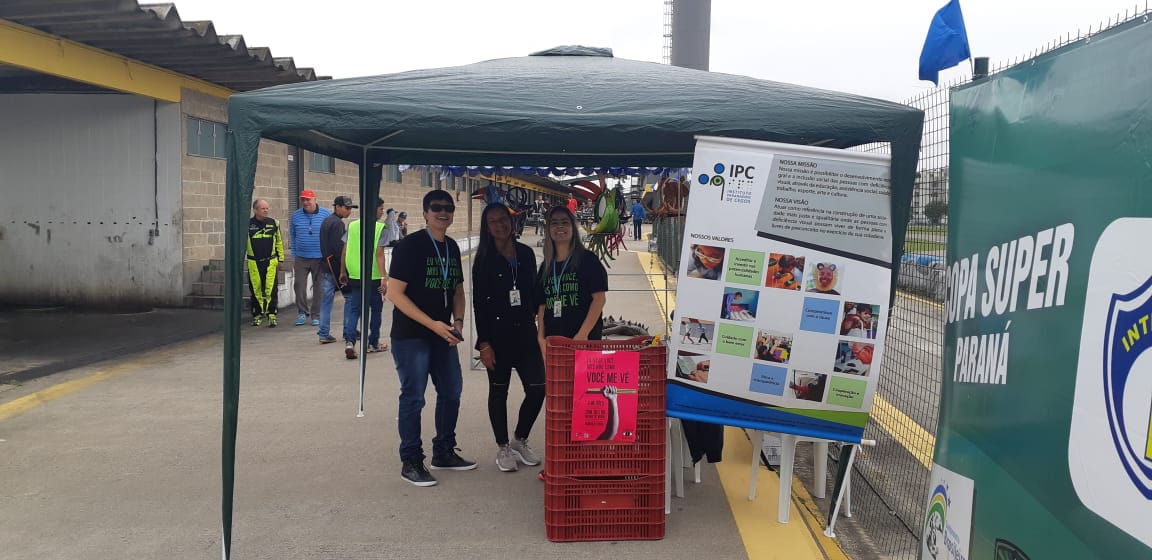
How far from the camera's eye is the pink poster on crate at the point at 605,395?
4027 millimetres

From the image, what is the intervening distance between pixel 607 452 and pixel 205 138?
10576mm

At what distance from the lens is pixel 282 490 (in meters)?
4.82

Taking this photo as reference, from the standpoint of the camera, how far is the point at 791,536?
4145 millimetres

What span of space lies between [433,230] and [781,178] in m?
2.08

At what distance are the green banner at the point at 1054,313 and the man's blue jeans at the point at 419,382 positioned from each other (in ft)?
9.76

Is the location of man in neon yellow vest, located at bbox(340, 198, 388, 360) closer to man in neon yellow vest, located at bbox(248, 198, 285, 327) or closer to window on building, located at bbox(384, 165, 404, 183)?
man in neon yellow vest, located at bbox(248, 198, 285, 327)

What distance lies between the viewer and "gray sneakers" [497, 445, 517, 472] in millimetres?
5117

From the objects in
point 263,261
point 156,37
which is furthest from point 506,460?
point 156,37

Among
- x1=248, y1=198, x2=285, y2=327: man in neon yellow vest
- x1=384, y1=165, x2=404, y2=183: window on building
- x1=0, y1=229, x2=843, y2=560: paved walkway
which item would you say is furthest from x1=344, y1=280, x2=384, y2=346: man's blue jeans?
x1=384, y1=165, x2=404, y2=183: window on building

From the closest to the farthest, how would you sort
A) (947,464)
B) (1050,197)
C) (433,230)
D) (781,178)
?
(1050,197) → (947,464) → (781,178) → (433,230)

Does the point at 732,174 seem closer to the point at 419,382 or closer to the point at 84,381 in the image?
the point at 419,382

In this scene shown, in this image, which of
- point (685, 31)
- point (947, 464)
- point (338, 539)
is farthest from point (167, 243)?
point (947, 464)

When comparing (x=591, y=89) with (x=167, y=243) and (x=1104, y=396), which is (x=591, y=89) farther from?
(x=167, y=243)

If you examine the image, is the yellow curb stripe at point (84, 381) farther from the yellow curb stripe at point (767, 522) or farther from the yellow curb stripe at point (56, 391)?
the yellow curb stripe at point (767, 522)
